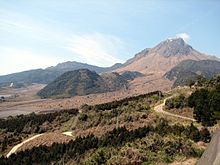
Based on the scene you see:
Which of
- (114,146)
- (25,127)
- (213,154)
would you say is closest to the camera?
(213,154)

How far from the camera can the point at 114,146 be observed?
150ft

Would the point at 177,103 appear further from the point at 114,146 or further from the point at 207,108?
the point at 114,146

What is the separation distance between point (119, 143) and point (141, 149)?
6618 millimetres

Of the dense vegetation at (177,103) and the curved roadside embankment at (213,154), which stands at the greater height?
the curved roadside embankment at (213,154)

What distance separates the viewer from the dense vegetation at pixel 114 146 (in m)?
38.1

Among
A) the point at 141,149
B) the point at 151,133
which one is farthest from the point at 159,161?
the point at 151,133

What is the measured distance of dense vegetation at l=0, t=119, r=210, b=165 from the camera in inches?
1501

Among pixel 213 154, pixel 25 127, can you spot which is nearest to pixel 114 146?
pixel 213 154

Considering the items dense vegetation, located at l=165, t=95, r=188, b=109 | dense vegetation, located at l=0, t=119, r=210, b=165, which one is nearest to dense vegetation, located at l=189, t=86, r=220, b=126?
dense vegetation, located at l=165, t=95, r=188, b=109

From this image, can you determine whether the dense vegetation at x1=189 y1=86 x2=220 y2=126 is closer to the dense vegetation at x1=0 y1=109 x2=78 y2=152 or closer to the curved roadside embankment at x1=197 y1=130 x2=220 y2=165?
the curved roadside embankment at x1=197 y1=130 x2=220 y2=165

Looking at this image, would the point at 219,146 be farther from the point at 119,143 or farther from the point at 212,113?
the point at 212,113

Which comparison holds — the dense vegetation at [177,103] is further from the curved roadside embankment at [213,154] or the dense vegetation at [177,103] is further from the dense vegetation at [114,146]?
the curved roadside embankment at [213,154]

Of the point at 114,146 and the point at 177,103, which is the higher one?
the point at 177,103

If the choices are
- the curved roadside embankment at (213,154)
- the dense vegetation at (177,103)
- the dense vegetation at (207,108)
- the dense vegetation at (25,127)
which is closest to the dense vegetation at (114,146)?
the dense vegetation at (207,108)
